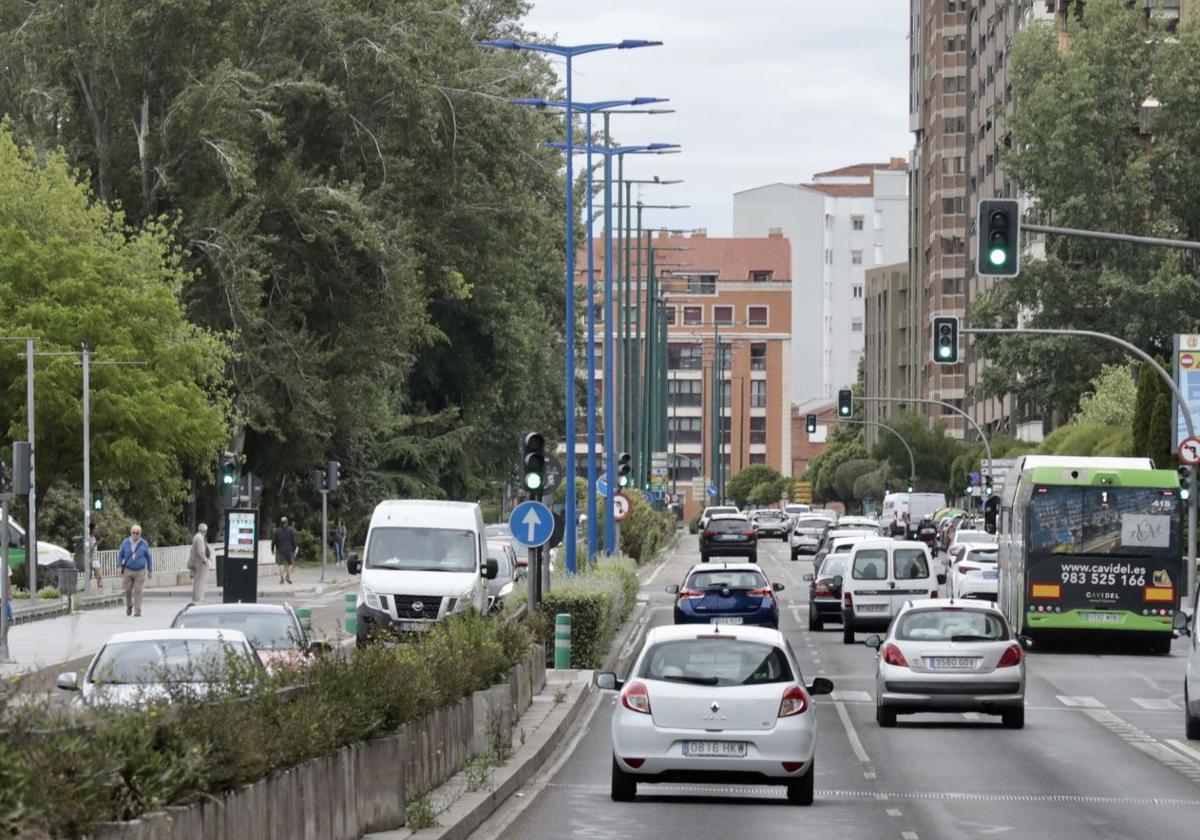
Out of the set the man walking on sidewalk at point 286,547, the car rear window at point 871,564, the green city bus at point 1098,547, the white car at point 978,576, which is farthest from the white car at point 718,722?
the man walking on sidewalk at point 286,547

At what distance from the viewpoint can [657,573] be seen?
79.6 meters

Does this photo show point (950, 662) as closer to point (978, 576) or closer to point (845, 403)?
point (978, 576)

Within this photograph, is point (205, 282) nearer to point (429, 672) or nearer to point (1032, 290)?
point (1032, 290)

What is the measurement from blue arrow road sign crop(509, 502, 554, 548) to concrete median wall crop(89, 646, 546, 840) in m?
8.22

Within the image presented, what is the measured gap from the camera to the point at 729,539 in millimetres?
82438

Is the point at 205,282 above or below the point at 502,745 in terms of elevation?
above

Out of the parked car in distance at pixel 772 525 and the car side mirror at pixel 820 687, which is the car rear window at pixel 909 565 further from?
the parked car in distance at pixel 772 525

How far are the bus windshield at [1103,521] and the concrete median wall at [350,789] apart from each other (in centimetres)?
1971

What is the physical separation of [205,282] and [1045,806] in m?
45.6

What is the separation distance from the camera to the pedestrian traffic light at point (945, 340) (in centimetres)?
4444

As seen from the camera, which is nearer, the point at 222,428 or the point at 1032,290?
the point at 222,428

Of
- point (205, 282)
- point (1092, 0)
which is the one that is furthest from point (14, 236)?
point (1092, 0)

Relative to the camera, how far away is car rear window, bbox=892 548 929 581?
142 feet

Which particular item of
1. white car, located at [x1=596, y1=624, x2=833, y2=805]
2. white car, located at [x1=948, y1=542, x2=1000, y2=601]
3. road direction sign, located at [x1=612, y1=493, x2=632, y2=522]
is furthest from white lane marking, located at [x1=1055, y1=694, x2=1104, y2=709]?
road direction sign, located at [x1=612, y1=493, x2=632, y2=522]
